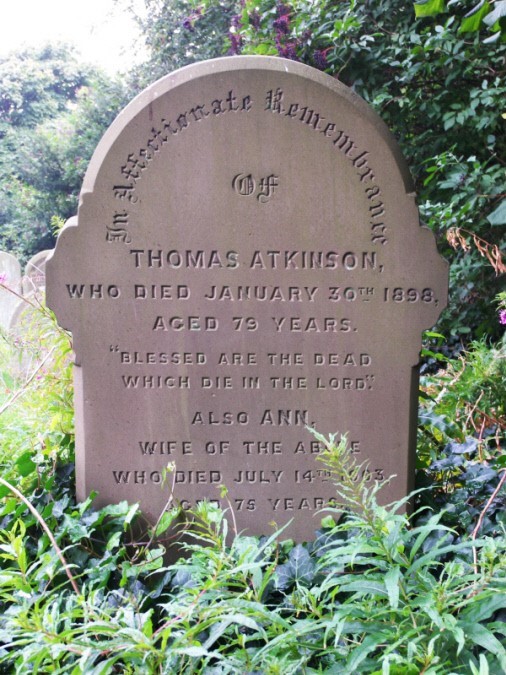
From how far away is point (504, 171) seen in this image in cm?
497

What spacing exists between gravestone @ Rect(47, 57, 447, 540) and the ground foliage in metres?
0.21

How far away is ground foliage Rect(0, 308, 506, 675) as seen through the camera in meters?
1.63

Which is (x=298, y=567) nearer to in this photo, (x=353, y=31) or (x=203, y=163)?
(x=203, y=163)

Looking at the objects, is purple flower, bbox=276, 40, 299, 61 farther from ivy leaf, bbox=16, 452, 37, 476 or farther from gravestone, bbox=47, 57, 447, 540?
ivy leaf, bbox=16, 452, 37, 476

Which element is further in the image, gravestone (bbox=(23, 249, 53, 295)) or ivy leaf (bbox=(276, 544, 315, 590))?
gravestone (bbox=(23, 249, 53, 295))

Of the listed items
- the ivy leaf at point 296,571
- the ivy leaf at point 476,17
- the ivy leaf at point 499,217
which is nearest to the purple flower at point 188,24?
the ivy leaf at point 476,17

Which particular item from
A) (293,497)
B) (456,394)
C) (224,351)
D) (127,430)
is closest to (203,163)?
(224,351)

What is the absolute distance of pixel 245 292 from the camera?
2578 mm

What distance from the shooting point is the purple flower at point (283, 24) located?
562 cm

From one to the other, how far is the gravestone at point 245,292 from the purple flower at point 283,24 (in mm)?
3571

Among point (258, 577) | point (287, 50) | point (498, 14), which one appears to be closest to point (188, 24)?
point (287, 50)

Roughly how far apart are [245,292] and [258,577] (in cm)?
116

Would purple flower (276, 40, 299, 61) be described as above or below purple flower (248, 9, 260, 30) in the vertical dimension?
below

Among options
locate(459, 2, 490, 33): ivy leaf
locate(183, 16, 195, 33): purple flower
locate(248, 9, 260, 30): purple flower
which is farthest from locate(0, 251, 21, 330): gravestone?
locate(459, 2, 490, 33): ivy leaf
